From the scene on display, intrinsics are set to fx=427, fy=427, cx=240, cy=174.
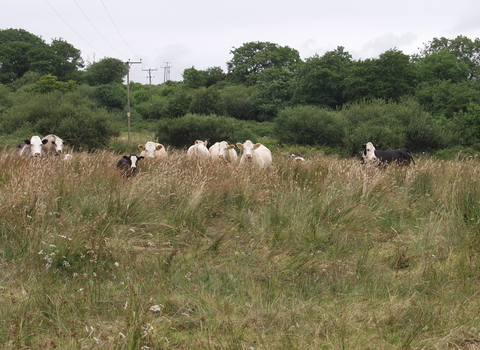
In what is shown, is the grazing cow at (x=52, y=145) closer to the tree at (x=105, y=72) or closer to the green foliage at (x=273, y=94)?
the green foliage at (x=273, y=94)

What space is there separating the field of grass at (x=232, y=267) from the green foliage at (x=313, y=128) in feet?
99.0

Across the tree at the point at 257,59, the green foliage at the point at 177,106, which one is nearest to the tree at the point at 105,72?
the green foliage at the point at 177,106

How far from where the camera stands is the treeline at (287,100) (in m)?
34.1

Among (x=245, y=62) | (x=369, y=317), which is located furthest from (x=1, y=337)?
(x=245, y=62)

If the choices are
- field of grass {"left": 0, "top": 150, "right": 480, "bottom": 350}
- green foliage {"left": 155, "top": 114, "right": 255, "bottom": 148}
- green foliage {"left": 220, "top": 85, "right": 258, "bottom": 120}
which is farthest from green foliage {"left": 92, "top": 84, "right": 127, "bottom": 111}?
field of grass {"left": 0, "top": 150, "right": 480, "bottom": 350}

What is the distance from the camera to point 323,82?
50062 mm

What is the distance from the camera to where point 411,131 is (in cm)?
3409

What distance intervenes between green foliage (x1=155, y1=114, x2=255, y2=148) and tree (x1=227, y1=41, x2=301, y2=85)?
4157cm

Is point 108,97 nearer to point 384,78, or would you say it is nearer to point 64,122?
point 64,122

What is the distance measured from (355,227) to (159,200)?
2.77 meters

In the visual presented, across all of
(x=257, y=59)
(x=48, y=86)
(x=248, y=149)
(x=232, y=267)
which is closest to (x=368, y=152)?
(x=248, y=149)

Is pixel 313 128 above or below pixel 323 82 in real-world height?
below

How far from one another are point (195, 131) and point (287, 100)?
22.1 meters

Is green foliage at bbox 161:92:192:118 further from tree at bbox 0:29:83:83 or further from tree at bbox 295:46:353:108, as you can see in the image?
tree at bbox 0:29:83:83
